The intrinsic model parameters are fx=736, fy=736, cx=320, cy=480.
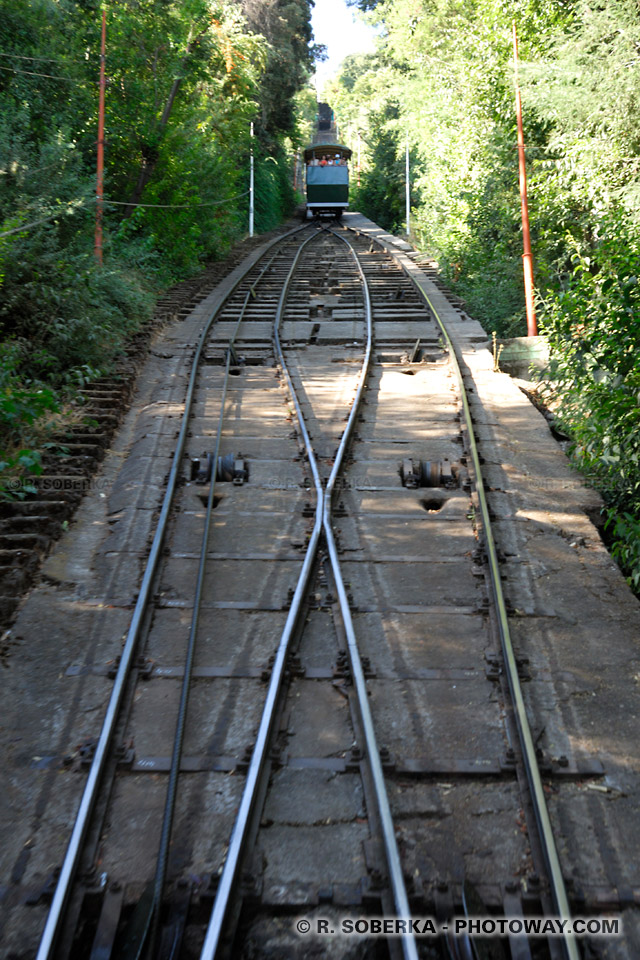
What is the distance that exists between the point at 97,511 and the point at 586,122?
1125 cm

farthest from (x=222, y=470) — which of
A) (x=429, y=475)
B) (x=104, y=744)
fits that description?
(x=104, y=744)

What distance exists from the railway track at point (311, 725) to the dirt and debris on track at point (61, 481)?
916mm

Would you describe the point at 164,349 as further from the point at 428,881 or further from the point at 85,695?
the point at 428,881

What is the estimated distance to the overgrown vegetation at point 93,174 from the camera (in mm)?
9422

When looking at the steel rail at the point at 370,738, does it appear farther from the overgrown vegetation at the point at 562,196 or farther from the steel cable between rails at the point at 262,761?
the overgrown vegetation at the point at 562,196

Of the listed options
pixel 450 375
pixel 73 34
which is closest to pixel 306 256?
pixel 73 34

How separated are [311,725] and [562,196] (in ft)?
41.1

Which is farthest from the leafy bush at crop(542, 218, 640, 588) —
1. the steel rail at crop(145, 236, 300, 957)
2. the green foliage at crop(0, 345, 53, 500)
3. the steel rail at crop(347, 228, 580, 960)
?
the green foliage at crop(0, 345, 53, 500)

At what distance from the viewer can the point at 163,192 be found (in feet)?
62.3

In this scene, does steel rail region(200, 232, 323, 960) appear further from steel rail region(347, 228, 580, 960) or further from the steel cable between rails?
steel rail region(347, 228, 580, 960)

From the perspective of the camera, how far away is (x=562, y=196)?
13.8 meters

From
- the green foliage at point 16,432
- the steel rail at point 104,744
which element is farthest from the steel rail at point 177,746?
the green foliage at point 16,432

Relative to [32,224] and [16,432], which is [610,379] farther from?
[16,432]

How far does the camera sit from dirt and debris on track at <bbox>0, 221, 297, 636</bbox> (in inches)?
217
